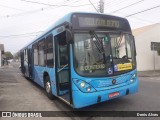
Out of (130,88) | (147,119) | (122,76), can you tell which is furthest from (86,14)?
(147,119)

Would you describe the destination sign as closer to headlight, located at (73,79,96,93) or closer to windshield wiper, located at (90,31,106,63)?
windshield wiper, located at (90,31,106,63)

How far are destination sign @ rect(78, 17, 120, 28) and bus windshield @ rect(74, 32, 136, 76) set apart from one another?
0.28m

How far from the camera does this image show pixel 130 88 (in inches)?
294

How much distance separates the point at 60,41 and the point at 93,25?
1691 millimetres

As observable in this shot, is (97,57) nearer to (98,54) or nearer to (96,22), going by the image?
(98,54)

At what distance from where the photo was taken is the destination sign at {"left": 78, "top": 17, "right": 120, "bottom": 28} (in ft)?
22.7

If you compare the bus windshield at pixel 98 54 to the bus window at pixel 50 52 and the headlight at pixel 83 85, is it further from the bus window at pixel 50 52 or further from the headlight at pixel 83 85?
the bus window at pixel 50 52

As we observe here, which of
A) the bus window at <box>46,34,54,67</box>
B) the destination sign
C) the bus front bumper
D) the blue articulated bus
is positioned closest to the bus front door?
the blue articulated bus

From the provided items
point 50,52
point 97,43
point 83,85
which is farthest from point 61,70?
point 97,43

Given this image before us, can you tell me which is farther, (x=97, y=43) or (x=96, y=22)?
(x=96, y=22)

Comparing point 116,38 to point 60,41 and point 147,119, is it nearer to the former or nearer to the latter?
point 60,41

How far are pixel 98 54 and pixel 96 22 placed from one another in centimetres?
101

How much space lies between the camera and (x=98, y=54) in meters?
6.83

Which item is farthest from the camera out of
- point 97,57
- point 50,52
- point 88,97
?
point 50,52
